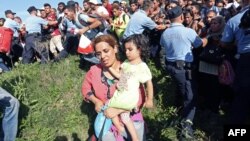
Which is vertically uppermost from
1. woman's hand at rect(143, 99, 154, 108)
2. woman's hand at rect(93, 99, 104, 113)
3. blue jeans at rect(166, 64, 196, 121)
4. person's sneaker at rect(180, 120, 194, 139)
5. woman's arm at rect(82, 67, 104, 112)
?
woman's arm at rect(82, 67, 104, 112)

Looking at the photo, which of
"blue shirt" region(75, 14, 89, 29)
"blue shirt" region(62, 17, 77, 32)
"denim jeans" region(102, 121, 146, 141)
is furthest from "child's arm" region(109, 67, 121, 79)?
"blue shirt" region(62, 17, 77, 32)

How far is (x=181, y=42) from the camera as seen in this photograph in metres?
5.68

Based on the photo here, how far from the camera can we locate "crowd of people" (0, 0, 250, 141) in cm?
388

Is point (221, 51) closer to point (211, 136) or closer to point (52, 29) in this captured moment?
point (211, 136)

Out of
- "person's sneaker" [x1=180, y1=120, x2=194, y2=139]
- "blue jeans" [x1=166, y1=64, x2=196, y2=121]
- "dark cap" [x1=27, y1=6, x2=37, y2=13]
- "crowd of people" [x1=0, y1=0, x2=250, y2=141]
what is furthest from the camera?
"dark cap" [x1=27, y1=6, x2=37, y2=13]

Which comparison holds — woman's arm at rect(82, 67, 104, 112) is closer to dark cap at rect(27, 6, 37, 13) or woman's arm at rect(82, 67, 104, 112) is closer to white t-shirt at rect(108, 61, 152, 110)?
white t-shirt at rect(108, 61, 152, 110)

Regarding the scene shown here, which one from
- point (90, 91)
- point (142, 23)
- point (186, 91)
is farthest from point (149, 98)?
point (142, 23)

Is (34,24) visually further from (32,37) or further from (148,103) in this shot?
(148,103)

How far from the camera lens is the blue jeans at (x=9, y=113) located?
16.9 feet

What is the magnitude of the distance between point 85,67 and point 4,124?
3.02 meters

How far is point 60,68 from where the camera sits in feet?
26.6

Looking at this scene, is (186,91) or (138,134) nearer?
(138,134)

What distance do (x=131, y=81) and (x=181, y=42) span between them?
6.81 ft

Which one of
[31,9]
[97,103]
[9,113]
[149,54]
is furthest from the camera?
[31,9]
